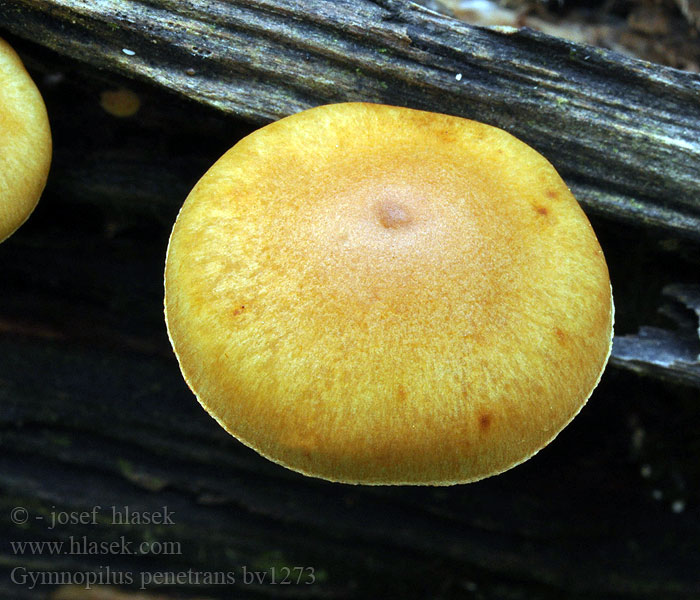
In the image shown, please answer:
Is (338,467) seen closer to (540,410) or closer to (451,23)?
(540,410)

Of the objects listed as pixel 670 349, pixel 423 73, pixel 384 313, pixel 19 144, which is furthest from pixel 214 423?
pixel 670 349

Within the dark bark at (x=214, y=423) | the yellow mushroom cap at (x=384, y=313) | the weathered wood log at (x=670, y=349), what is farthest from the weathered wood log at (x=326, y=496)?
the yellow mushroom cap at (x=384, y=313)

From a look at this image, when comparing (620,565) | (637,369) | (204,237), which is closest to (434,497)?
(620,565)

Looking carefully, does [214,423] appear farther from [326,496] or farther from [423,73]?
[423,73]

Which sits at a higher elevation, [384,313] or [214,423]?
[384,313]

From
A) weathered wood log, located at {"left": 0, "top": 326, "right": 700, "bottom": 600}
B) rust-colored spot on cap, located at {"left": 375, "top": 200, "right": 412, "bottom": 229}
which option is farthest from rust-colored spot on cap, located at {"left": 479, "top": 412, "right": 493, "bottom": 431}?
weathered wood log, located at {"left": 0, "top": 326, "right": 700, "bottom": 600}

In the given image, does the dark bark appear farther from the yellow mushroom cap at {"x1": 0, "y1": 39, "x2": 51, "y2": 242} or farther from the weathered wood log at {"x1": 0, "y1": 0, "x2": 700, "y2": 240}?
the yellow mushroom cap at {"x1": 0, "y1": 39, "x2": 51, "y2": 242}
